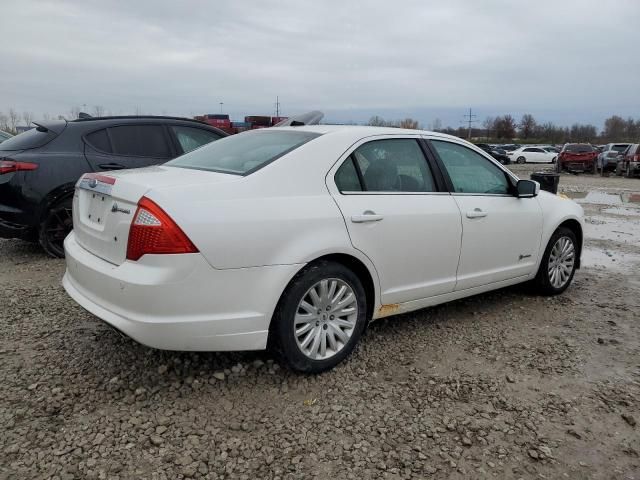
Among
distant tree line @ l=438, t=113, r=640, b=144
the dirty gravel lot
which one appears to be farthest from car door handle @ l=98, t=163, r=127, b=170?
distant tree line @ l=438, t=113, r=640, b=144

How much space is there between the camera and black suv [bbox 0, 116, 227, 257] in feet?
18.4

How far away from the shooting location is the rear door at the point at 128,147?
6.00 m

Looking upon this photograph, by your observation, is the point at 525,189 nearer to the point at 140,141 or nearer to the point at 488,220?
the point at 488,220

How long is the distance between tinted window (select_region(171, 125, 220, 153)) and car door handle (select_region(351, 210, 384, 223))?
3.84m

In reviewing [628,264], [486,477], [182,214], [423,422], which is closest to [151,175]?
[182,214]

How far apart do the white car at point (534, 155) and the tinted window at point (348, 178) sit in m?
39.3

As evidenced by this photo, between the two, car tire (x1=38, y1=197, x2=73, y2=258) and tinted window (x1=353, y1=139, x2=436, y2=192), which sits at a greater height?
tinted window (x1=353, y1=139, x2=436, y2=192)

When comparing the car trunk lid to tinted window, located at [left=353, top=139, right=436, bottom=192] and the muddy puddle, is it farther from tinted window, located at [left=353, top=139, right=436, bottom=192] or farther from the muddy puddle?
the muddy puddle

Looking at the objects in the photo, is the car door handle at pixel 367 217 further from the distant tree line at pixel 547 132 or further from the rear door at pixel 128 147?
the distant tree line at pixel 547 132

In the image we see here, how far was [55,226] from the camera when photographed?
5.91 m

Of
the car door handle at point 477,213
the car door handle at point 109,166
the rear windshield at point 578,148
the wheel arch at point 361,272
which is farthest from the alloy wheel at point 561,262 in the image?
the rear windshield at point 578,148

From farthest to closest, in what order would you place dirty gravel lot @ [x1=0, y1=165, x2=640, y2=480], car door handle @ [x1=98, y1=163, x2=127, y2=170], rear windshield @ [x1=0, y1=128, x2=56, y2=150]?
1. car door handle @ [x1=98, y1=163, x2=127, y2=170]
2. rear windshield @ [x1=0, y1=128, x2=56, y2=150]
3. dirty gravel lot @ [x1=0, y1=165, x2=640, y2=480]

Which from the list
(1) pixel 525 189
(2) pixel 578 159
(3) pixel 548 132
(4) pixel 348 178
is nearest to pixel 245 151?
(4) pixel 348 178

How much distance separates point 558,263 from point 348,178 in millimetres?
2679
